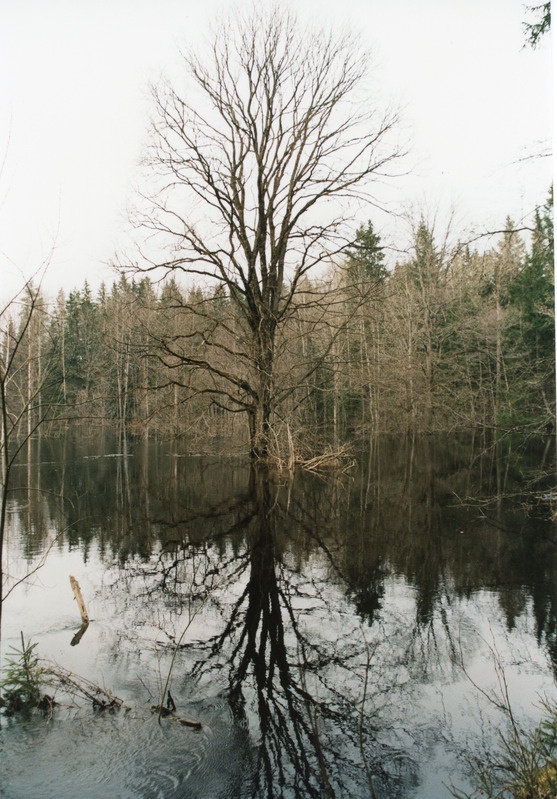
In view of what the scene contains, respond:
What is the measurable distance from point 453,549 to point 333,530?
211 centimetres

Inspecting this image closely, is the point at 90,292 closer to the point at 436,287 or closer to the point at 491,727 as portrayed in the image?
the point at 436,287

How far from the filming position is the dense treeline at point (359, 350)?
16578 mm

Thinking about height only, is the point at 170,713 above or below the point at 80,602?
below

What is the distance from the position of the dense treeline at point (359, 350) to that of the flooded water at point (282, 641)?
12.7 ft

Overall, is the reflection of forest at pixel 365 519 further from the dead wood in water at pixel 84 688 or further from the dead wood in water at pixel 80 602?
the dead wood in water at pixel 84 688

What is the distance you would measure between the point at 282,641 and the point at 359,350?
107 ft

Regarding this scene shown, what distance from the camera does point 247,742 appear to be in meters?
4.12

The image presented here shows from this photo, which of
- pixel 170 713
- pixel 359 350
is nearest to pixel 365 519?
pixel 170 713

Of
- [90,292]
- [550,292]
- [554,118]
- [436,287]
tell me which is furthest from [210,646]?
[90,292]

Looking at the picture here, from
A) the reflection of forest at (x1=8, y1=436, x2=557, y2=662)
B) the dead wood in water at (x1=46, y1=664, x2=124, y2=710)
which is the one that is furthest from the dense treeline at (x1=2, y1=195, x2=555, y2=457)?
the dead wood in water at (x1=46, y1=664, x2=124, y2=710)

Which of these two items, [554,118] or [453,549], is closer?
[554,118]

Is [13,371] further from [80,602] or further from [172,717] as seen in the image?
[172,717]

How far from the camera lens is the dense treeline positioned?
54.4 feet

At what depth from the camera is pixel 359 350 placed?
124 feet
